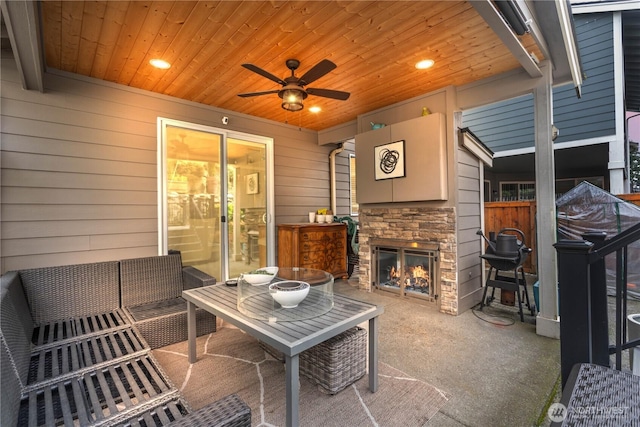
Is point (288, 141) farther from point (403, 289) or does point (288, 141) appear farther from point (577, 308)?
point (577, 308)

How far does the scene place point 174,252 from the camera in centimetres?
360

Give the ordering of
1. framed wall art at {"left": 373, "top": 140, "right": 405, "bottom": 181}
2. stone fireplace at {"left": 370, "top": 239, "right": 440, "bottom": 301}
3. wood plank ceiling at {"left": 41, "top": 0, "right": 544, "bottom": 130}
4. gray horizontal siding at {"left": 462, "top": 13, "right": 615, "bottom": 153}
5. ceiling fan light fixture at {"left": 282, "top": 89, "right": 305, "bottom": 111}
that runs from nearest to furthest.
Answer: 1. wood plank ceiling at {"left": 41, "top": 0, "right": 544, "bottom": 130}
2. ceiling fan light fixture at {"left": 282, "top": 89, "right": 305, "bottom": 111}
3. stone fireplace at {"left": 370, "top": 239, "right": 440, "bottom": 301}
4. framed wall art at {"left": 373, "top": 140, "right": 405, "bottom": 181}
5. gray horizontal siding at {"left": 462, "top": 13, "right": 615, "bottom": 153}

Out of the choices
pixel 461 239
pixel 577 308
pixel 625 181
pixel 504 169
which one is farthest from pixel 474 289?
pixel 504 169

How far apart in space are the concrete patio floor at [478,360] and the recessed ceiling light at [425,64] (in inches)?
111

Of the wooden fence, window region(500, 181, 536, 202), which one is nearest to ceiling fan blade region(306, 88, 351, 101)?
the wooden fence

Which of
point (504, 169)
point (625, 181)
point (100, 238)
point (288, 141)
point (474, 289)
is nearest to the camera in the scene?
point (100, 238)

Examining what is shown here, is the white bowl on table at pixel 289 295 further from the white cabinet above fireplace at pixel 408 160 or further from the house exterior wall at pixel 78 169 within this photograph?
the house exterior wall at pixel 78 169

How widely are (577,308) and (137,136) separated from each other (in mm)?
4314

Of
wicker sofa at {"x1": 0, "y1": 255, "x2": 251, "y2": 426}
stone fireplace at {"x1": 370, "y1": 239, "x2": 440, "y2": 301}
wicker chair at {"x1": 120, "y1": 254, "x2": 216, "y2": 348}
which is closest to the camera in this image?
wicker sofa at {"x1": 0, "y1": 255, "x2": 251, "y2": 426}

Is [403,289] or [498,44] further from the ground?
[498,44]

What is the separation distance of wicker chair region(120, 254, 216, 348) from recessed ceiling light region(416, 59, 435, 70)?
309cm

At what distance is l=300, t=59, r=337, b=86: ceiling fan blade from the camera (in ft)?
7.76

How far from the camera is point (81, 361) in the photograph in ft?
5.86
